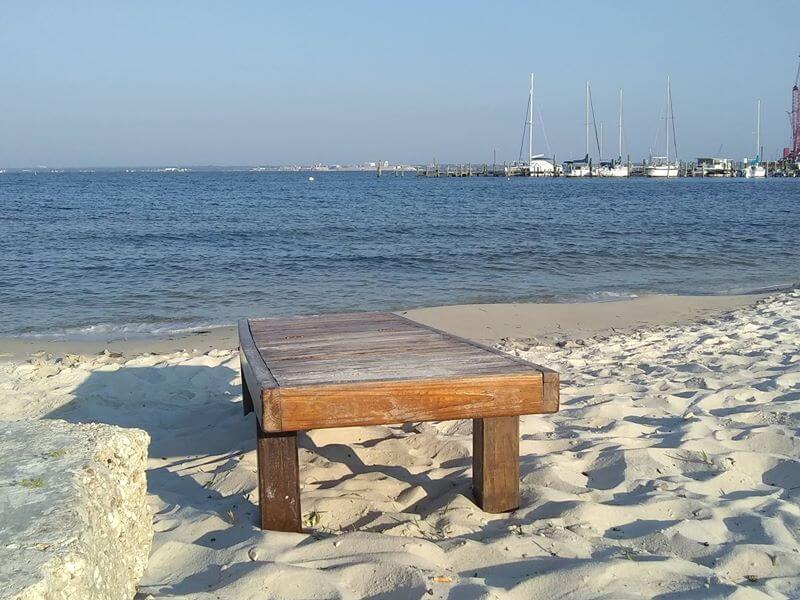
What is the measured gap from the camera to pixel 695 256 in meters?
15.5

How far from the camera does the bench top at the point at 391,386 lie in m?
2.47

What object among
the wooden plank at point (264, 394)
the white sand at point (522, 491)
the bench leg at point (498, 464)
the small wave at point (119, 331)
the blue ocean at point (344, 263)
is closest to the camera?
the white sand at point (522, 491)

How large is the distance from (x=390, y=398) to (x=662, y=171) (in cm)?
7847

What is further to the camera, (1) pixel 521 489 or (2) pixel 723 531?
(1) pixel 521 489

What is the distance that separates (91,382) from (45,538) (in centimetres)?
388

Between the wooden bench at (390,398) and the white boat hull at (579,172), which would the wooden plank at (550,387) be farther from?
the white boat hull at (579,172)

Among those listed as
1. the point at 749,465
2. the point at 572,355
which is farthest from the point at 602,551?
the point at 572,355

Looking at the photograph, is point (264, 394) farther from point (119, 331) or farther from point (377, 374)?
point (119, 331)

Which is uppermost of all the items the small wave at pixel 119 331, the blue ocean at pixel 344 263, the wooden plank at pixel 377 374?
the wooden plank at pixel 377 374

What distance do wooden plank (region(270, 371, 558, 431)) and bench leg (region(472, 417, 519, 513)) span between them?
11.0 inches

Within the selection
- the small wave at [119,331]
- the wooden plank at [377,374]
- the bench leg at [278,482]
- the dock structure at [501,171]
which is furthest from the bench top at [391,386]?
the dock structure at [501,171]

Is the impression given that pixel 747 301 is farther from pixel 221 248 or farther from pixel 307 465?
pixel 221 248

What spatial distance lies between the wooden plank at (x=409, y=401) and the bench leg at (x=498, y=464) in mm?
278

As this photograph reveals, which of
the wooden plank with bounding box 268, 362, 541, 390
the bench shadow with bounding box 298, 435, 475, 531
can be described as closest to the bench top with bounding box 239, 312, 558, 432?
the wooden plank with bounding box 268, 362, 541, 390
